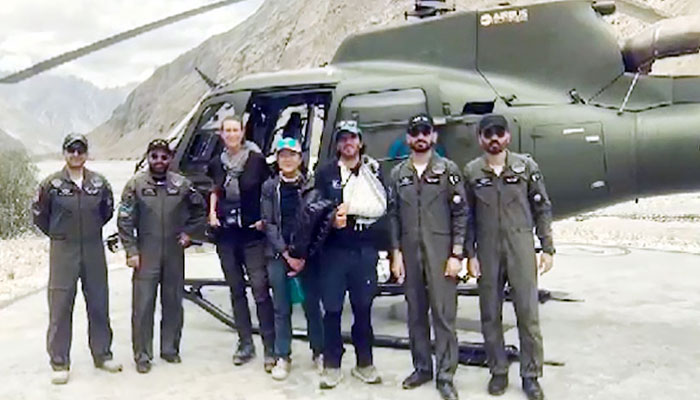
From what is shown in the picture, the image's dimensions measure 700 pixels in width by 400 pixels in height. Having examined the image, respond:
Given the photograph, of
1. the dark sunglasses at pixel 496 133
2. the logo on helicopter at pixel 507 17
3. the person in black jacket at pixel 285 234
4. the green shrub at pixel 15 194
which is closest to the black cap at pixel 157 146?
the person in black jacket at pixel 285 234

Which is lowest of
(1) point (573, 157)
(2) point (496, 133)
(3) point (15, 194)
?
(3) point (15, 194)

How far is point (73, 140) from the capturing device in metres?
5.25

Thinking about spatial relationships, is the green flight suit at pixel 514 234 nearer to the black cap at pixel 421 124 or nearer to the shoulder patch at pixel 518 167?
the shoulder patch at pixel 518 167

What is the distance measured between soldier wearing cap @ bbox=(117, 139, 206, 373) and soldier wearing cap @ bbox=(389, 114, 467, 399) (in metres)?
1.64

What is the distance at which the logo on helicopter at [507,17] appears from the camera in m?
6.04

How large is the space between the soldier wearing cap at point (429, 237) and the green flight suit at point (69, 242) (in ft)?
6.95

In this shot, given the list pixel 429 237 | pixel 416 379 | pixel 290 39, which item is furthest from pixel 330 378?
pixel 290 39

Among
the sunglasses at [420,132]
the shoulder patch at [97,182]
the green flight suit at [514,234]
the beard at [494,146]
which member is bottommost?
the green flight suit at [514,234]

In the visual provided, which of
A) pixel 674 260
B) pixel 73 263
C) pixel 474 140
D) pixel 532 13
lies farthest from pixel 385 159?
pixel 674 260

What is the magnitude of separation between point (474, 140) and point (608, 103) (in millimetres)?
1107

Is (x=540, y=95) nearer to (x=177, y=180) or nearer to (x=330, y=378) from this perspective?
(x=330, y=378)

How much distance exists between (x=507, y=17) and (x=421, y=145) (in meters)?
1.92

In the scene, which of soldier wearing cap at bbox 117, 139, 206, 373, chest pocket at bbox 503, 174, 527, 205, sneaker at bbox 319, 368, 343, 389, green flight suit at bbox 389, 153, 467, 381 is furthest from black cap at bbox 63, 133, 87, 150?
chest pocket at bbox 503, 174, 527, 205

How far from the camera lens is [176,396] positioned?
498 cm
